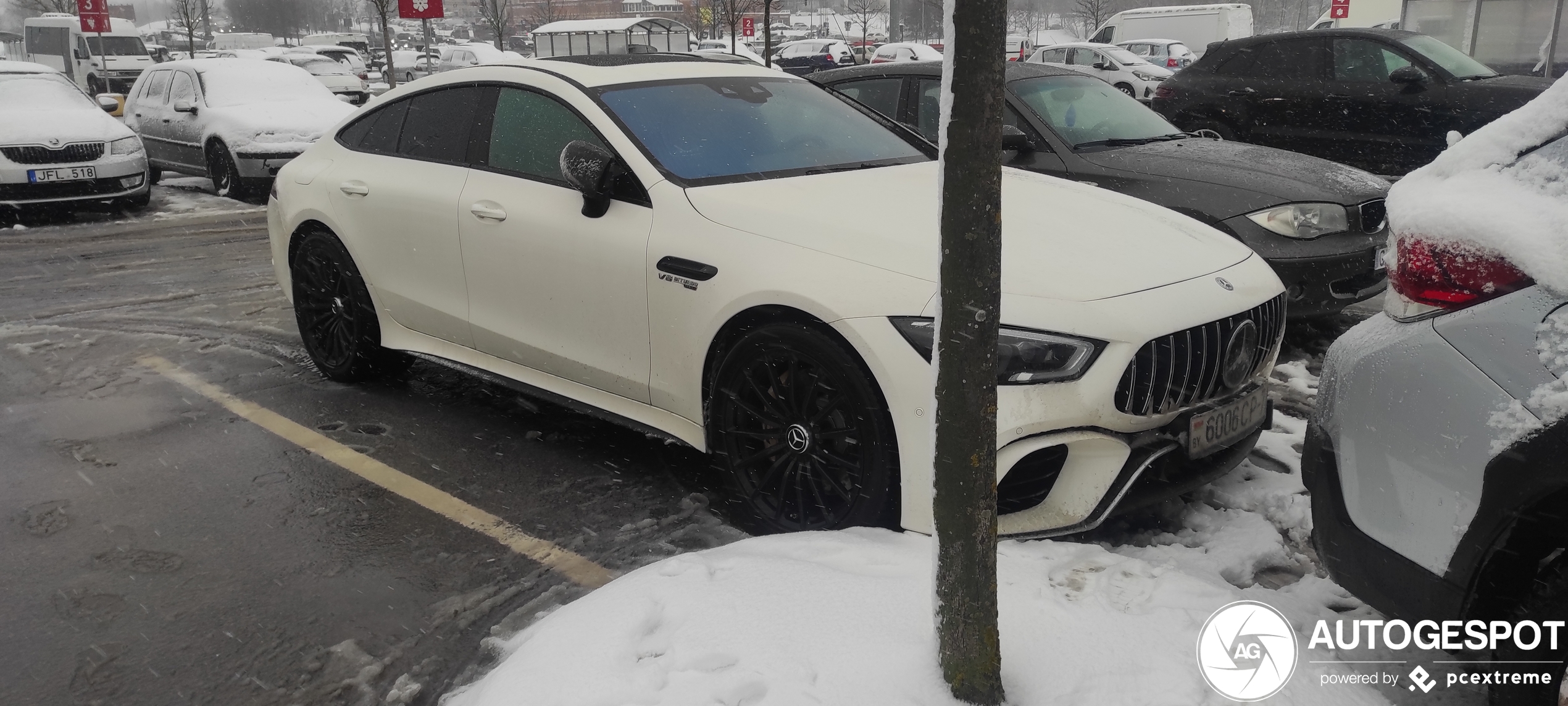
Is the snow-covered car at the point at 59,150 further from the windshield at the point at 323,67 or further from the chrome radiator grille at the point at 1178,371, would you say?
the windshield at the point at 323,67

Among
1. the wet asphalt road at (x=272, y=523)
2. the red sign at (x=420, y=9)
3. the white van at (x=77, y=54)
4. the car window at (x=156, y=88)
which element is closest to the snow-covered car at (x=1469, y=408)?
the wet asphalt road at (x=272, y=523)

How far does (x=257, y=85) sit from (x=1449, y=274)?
532 inches

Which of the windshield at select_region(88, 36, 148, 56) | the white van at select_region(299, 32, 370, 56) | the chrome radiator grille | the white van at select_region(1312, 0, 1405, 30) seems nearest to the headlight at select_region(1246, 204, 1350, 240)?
the chrome radiator grille

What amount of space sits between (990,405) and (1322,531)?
82 cm

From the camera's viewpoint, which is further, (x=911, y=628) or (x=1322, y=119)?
(x=1322, y=119)

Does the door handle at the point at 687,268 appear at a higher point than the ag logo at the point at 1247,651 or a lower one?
higher

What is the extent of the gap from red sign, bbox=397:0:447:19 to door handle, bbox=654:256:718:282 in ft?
55.4

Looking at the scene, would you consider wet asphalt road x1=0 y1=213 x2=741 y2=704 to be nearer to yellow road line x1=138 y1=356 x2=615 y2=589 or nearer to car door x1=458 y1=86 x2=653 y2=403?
yellow road line x1=138 y1=356 x2=615 y2=589

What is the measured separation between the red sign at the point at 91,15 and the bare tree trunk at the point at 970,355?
27.7 metres

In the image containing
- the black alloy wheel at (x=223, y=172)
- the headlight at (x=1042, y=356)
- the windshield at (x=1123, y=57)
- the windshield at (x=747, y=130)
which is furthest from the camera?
the windshield at (x=1123, y=57)

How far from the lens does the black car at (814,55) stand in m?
36.6

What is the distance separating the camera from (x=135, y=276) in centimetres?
813

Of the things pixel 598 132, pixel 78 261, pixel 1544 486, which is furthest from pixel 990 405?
pixel 78 261

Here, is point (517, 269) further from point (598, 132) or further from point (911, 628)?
point (911, 628)
